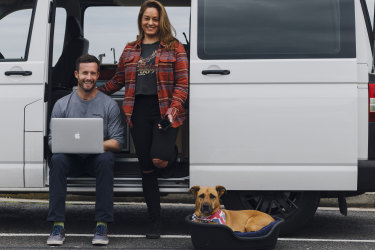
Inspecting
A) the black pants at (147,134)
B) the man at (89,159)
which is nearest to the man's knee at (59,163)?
the man at (89,159)

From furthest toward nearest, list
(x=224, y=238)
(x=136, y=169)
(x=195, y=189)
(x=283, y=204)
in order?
1. (x=136, y=169)
2. (x=283, y=204)
3. (x=195, y=189)
4. (x=224, y=238)

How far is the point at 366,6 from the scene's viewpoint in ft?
19.6

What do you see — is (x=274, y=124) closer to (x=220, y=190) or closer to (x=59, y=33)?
(x=220, y=190)

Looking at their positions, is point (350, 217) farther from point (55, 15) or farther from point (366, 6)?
point (55, 15)

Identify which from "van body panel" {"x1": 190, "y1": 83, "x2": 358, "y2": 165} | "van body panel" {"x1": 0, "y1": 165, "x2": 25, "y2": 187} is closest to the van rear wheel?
"van body panel" {"x1": 190, "y1": 83, "x2": 358, "y2": 165}

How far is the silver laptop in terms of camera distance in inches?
226

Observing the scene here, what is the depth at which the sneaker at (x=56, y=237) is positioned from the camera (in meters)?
5.67

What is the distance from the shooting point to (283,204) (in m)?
6.04

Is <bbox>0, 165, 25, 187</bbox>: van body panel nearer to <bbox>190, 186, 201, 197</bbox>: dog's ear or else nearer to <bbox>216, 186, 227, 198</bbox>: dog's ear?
<bbox>190, 186, 201, 197</bbox>: dog's ear

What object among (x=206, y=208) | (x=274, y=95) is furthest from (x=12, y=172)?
(x=274, y=95)

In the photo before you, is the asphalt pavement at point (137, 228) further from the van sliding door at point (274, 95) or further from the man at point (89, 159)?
the van sliding door at point (274, 95)

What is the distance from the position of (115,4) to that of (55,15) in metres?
1.26

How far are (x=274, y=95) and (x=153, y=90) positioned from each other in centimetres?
91

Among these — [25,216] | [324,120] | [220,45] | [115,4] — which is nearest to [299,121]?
[324,120]
